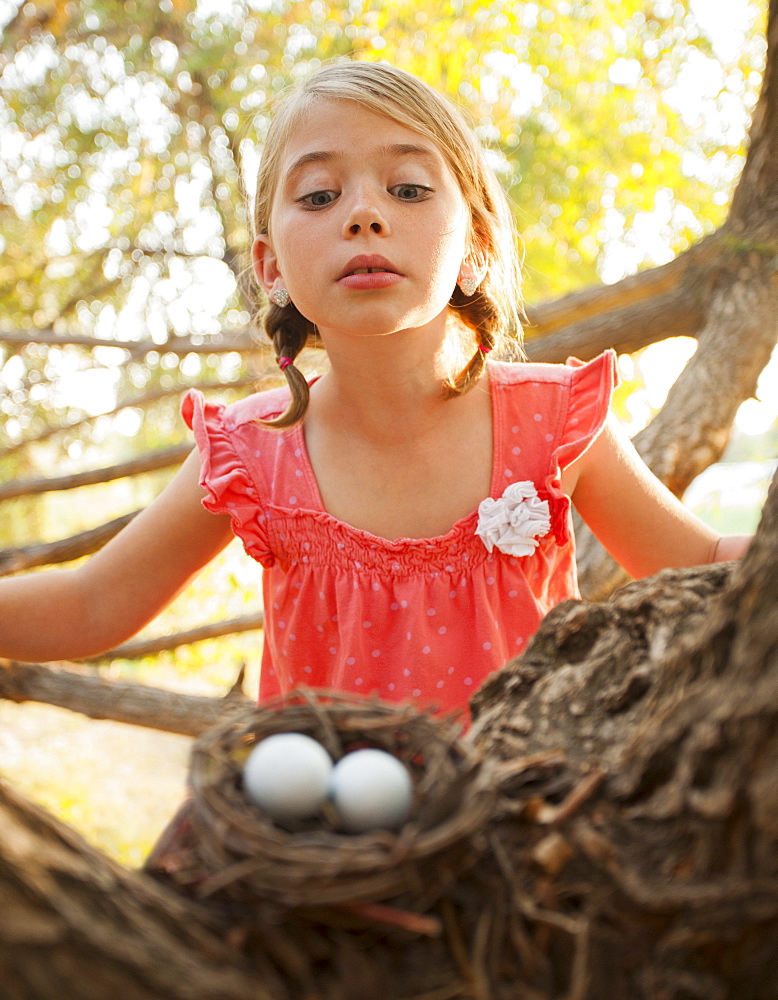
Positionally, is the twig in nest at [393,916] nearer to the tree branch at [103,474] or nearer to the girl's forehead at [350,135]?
the girl's forehead at [350,135]

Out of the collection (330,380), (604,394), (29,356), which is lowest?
(604,394)

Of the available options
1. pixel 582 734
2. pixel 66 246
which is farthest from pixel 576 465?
pixel 66 246

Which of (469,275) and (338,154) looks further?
(469,275)

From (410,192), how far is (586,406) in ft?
1.86

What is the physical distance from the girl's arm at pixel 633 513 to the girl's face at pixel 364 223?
478 mm

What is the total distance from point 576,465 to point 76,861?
1.33 m

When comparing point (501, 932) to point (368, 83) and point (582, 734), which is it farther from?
point (368, 83)

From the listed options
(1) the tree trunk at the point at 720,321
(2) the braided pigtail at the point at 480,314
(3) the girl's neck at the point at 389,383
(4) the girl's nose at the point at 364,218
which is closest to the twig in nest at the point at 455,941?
(4) the girl's nose at the point at 364,218

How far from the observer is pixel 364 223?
1475mm

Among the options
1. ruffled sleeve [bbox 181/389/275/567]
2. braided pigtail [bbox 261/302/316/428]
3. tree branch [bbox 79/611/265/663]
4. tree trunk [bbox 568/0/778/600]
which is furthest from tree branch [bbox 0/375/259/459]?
ruffled sleeve [bbox 181/389/275/567]

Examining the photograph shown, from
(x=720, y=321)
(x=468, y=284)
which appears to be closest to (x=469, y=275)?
(x=468, y=284)

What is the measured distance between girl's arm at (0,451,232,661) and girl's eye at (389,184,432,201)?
28.0 inches

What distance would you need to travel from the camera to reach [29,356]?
4.46 meters

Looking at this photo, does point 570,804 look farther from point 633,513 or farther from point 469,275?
point 469,275
